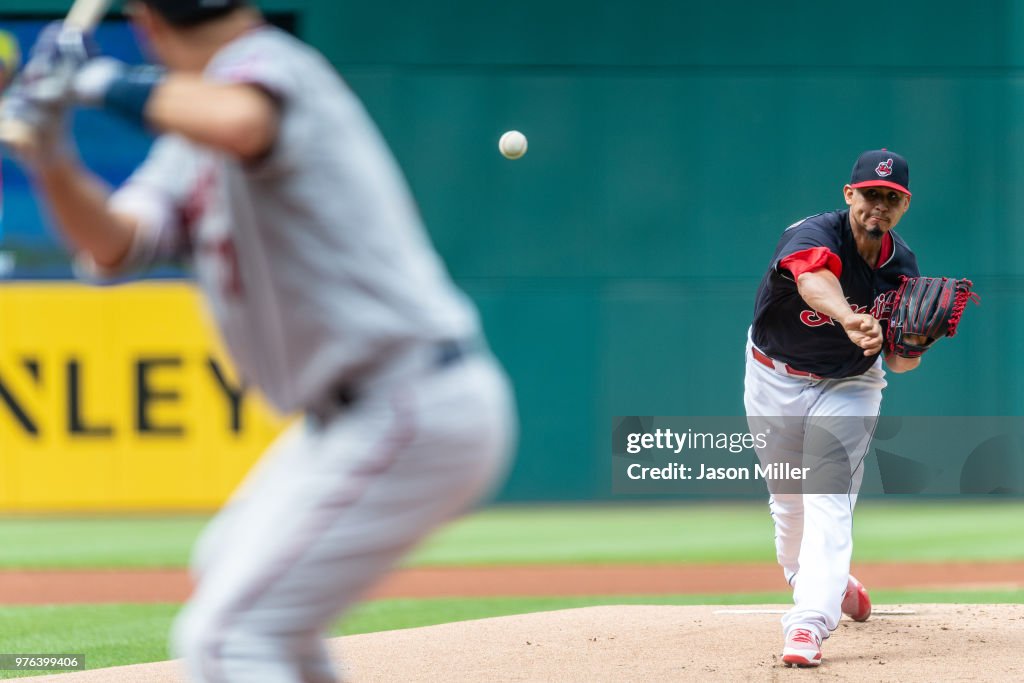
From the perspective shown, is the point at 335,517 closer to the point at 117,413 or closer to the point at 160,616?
the point at 160,616

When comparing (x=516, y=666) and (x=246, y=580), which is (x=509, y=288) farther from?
(x=246, y=580)

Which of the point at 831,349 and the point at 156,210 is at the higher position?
the point at 156,210

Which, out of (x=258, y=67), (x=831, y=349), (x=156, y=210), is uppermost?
(x=258, y=67)

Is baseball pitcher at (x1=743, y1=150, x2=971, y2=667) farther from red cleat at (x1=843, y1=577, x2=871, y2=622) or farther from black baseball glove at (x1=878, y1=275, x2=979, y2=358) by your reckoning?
red cleat at (x1=843, y1=577, x2=871, y2=622)

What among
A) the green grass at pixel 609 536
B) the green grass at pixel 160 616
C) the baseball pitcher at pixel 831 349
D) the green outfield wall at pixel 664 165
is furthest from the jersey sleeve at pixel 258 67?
the green outfield wall at pixel 664 165

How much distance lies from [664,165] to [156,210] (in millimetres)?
9523

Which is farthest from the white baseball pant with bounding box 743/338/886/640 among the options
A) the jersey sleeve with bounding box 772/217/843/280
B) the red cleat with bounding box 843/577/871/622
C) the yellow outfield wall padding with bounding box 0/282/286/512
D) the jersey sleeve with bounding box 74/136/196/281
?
the yellow outfield wall padding with bounding box 0/282/286/512

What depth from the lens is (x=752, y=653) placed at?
16.2ft

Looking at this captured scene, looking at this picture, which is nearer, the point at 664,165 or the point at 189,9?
the point at 189,9

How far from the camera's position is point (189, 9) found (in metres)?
2.27

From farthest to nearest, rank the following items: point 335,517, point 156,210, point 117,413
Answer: point 117,413 < point 156,210 < point 335,517

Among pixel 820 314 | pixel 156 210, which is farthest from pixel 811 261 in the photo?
pixel 156 210

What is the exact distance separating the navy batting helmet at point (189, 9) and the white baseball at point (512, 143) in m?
9.00

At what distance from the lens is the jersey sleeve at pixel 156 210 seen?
242 centimetres
